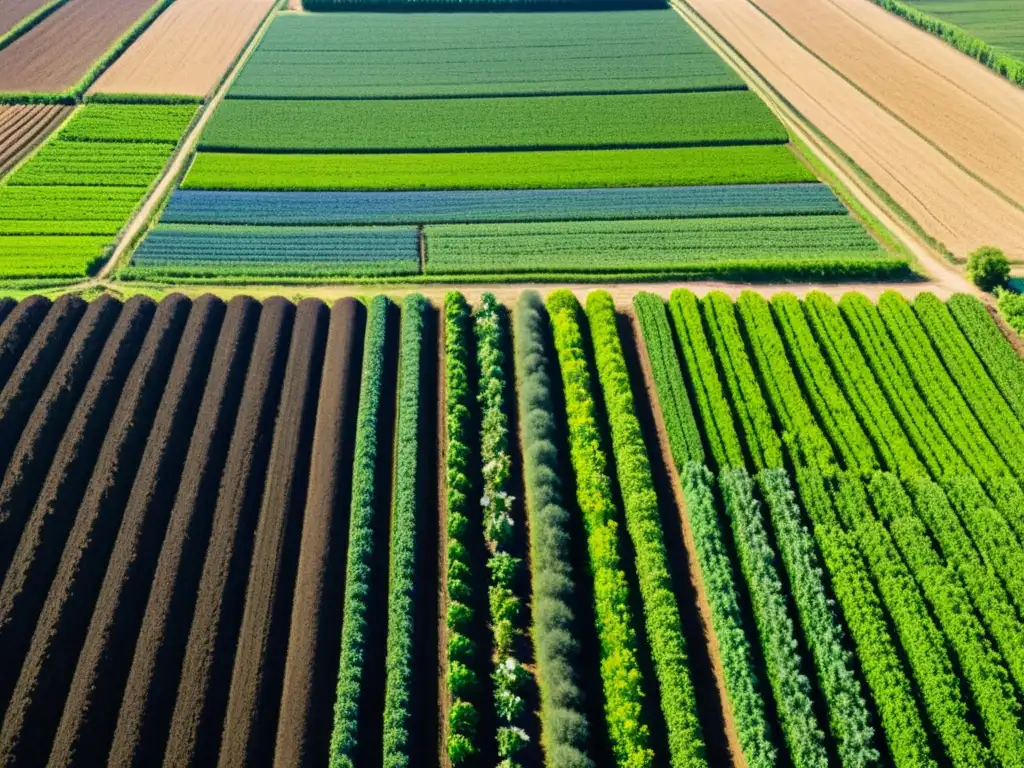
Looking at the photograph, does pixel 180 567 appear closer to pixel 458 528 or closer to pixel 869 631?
pixel 458 528

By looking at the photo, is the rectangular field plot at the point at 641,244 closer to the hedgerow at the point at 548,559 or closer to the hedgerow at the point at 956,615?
the hedgerow at the point at 548,559

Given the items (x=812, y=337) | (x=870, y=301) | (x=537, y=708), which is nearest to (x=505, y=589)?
(x=537, y=708)

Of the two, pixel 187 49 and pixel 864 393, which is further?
pixel 187 49

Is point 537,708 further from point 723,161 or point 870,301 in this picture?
point 723,161

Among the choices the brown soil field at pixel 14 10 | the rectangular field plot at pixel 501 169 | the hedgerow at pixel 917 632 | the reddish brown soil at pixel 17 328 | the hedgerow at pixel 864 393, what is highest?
the brown soil field at pixel 14 10

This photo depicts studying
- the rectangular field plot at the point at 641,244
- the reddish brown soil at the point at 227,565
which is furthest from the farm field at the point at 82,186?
the rectangular field plot at the point at 641,244

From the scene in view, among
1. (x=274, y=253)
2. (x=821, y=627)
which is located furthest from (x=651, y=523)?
(x=274, y=253)

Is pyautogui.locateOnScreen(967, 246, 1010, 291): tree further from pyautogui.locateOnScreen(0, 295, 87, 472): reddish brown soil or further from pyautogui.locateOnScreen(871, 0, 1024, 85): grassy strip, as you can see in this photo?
pyautogui.locateOnScreen(0, 295, 87, 472): reddish brown soil
